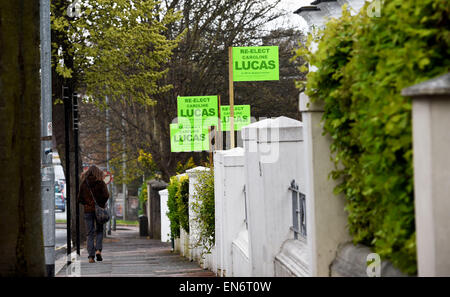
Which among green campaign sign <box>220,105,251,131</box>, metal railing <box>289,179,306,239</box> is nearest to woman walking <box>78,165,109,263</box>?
metal railing <box>289,179,306,239</box>

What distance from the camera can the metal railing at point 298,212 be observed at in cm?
684

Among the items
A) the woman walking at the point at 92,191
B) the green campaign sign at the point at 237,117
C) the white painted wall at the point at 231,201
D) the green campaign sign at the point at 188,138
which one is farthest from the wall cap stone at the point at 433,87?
the green campaign sign at the point at 188,138

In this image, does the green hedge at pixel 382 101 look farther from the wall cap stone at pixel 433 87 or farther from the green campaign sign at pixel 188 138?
the green campaign sign at pixel 188 138

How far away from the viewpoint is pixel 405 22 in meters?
3.99

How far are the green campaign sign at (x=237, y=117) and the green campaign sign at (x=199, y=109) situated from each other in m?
0.39

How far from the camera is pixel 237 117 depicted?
2088 centimetres

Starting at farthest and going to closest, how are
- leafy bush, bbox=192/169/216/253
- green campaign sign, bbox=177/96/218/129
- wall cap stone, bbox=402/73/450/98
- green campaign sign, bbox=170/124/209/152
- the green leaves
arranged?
the green leaves, green campaign sign, bbox=170/124/209/152, green campaign sign, bbox=177/96/218/129, leafy bush, bbox=192/169/216/253, wall cap stone, bbox=402/73/450/98

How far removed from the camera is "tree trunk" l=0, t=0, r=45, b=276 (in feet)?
20.6

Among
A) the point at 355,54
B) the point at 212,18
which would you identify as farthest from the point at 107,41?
the point at 355,54

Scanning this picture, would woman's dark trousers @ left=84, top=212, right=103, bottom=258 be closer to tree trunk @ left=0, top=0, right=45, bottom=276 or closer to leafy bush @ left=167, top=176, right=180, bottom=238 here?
leafy bush @ left=167, top=176, right=180, bottom=238

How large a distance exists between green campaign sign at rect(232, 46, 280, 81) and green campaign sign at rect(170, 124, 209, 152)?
5132 millimetres

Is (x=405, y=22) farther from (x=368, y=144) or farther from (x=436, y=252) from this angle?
(x=436, y=252)

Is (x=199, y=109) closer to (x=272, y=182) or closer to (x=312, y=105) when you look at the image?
(x=272, y=182)

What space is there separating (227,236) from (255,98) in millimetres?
21148
